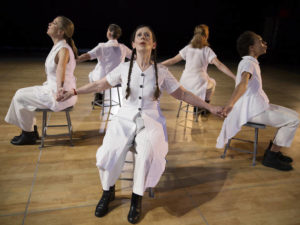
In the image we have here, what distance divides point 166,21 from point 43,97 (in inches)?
502

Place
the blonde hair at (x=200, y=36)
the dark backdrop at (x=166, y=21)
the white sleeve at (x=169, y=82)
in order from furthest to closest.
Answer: the dark backdrop at (x=166, y=21) → the blonde hair at (x=200, y=36) → the white sleeve at (x=169, y=82)

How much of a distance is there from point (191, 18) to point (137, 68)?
1348cm

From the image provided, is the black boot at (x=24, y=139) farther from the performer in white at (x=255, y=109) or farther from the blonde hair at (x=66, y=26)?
the performer in white at (x=255, y=109)

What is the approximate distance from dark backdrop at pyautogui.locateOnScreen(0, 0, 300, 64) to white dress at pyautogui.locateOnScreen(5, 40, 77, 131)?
34.2 feet

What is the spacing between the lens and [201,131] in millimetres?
3822

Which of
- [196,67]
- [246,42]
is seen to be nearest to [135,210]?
[246,42]

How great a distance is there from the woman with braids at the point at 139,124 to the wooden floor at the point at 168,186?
0.23 meters

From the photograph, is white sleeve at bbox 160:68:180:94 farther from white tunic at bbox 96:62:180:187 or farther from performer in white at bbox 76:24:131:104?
performer in white at bbox 76:24:131:104

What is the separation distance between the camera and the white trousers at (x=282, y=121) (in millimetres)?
2703

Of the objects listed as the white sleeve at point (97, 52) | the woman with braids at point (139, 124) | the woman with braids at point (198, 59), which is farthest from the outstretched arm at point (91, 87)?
the white sleeve at point (97, 52)

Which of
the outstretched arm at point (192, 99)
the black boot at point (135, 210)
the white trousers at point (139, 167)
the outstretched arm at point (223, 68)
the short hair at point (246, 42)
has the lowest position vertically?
the black boot at point (135, 210)

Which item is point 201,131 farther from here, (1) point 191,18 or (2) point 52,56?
(1) point 191,18

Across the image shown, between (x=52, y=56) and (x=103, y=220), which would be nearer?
(x=103, y=220)

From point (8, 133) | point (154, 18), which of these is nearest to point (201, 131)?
point (8, 133)
